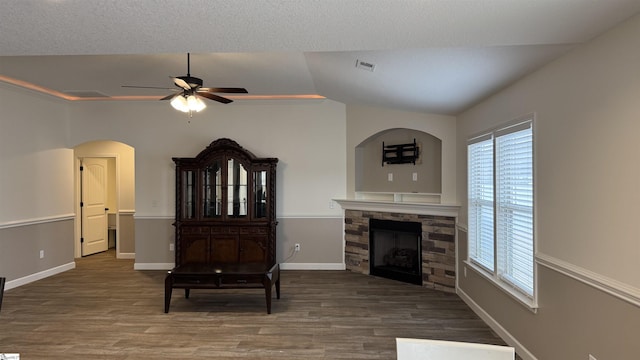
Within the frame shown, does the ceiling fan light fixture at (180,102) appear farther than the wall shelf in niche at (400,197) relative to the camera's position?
No

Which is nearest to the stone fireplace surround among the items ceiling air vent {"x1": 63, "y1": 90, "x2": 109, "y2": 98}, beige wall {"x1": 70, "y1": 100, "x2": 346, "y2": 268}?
beige wall {"x1": 70, "y1": 100, "x2": 346, "y2": 268}

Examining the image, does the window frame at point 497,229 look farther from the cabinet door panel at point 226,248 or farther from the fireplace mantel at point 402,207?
the cabinet door panel at point 226,248

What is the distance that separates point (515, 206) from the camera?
3191 mm

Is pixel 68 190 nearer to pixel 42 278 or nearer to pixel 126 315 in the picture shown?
pixel 42 278

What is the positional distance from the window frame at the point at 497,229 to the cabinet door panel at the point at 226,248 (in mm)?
3283

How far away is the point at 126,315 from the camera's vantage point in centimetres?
408

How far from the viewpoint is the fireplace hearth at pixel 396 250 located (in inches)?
208

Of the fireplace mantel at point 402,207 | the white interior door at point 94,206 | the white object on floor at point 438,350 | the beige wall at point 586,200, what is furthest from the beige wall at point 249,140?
the white object on floor at point 438,350

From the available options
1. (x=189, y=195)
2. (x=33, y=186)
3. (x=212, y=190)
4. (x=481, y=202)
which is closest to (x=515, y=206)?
(x=481, y=202)

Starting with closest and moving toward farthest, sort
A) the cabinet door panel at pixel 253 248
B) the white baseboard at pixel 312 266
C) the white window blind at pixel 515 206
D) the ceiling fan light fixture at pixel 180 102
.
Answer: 1. the white window blind at pixel 515 206
2. the ceiling fan light fixture at pixel 180 102
3. the cabinet door panel at pixel 253 248
4. the white baseboard at pixel 312 266

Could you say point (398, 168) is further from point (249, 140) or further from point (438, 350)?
point (438, 350)

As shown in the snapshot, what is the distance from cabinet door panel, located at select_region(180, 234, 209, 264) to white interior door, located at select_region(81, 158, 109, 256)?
10.0 feet

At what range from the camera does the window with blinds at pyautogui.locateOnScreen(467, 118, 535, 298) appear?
9.86ft

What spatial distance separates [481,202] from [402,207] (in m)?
1.47
